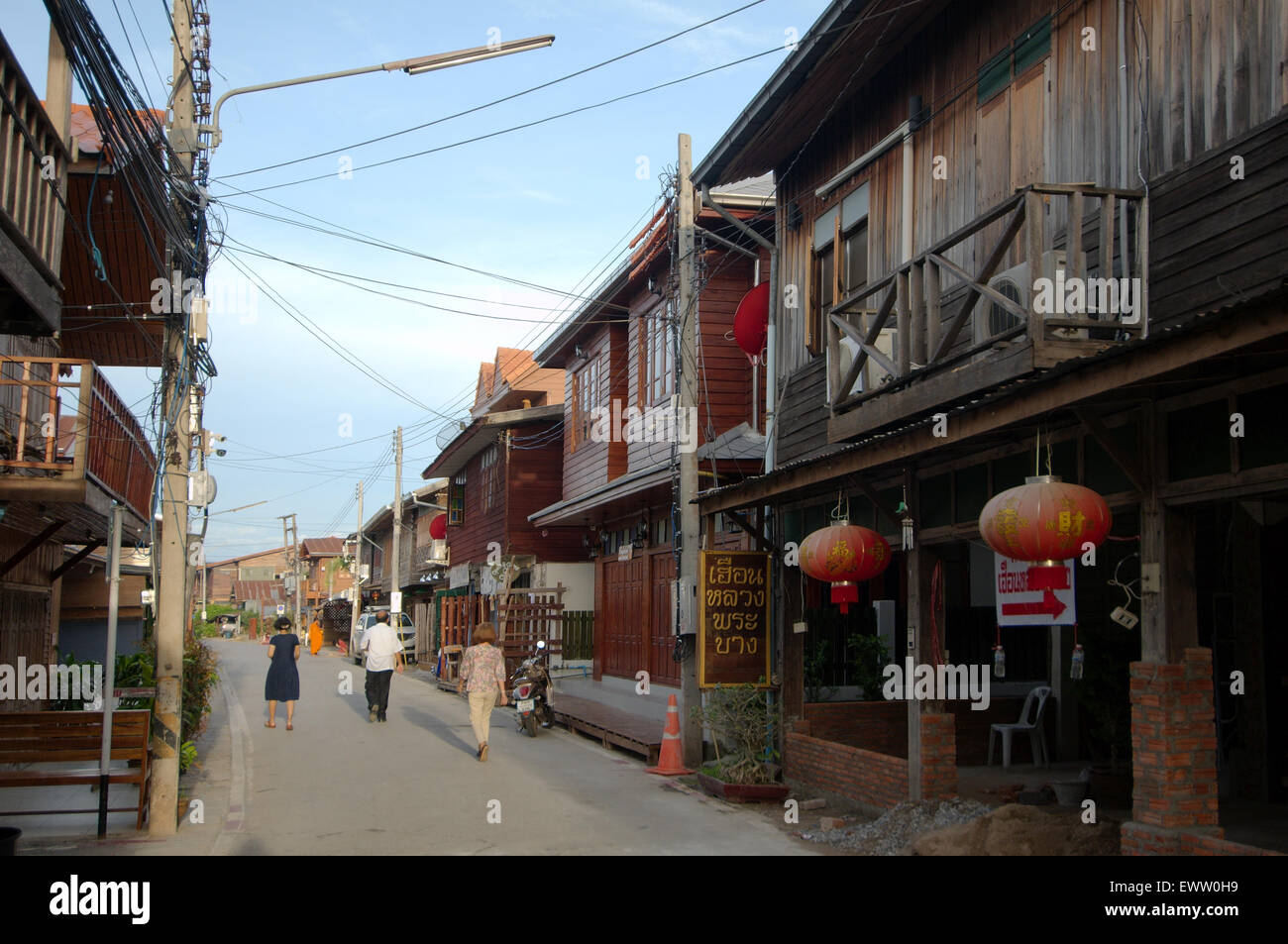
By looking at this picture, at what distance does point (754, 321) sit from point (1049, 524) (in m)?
10.3

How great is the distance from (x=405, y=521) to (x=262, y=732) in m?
36.9

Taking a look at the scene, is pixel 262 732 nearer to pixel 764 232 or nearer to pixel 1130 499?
pixel 764 232

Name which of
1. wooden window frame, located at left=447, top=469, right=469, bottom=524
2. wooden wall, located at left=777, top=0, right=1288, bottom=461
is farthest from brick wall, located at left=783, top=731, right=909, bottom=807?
wooden window frame, located at left=447, top=469, right=469, bottom=524

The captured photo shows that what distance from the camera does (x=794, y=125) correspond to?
578 inches

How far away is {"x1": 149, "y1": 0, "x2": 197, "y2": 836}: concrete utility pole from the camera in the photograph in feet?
34.4

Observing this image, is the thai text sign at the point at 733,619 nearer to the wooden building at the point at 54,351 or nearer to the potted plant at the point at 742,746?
the potted plant at the point at 742,746

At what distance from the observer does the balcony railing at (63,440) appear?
10898 millimetres

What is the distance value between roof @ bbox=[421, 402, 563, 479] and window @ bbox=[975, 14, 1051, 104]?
1951cm

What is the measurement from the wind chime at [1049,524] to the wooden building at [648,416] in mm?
8146

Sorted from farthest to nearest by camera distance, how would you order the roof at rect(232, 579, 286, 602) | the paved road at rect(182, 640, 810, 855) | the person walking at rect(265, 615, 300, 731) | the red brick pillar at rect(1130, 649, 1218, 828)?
the roof at rect(232, 579, 286, 602), the person walking at rect(265, 615, 300, 731), the paved road at rect(182, 640, 810, 855), the red brick pillar at rect(1130, 649, 1218, 828)

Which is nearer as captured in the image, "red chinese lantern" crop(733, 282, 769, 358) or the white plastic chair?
the white plastic chair

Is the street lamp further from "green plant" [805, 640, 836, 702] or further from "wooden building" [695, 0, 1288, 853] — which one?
"green plant" [805, 640, 836, 702]

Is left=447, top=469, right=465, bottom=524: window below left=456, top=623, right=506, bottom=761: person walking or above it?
above
